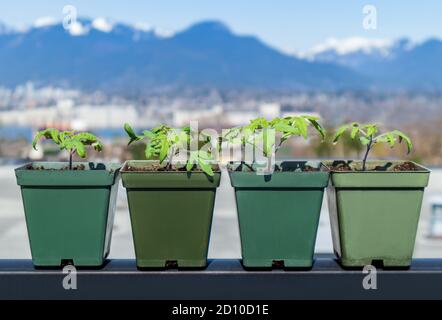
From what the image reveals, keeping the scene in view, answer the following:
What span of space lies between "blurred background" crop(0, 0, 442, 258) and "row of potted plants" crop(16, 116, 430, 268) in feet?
8.76

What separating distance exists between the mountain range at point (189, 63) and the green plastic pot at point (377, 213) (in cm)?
5352

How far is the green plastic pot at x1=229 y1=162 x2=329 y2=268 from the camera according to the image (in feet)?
4.45

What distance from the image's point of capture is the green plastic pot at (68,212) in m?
1.37

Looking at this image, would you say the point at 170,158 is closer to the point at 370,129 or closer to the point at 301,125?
the point at 301,125

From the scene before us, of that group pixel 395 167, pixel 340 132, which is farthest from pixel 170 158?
pixel 395 167

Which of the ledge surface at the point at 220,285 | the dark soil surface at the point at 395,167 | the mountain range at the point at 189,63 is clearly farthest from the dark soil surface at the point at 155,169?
the mountain range at the point at 189,63

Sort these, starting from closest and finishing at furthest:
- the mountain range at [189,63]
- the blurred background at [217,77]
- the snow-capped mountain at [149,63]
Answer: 1. the blurred background at [217,77]
2. the mountain range at [189,63]
3. the snow-capped mountain at [149,63]

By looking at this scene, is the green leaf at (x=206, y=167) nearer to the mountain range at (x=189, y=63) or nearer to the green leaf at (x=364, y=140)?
the green leaf at (x=364, y=140)

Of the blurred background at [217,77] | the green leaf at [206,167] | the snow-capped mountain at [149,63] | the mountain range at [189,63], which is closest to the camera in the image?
the green leaf at [206,167]

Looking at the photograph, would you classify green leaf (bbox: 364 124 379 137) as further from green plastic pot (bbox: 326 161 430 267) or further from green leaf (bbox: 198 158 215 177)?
green leaf (bbox: 198 158 215 177)

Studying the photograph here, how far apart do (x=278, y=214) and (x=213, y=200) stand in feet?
0.49

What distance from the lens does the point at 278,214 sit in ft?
4.54
